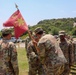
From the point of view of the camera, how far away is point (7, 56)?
24.9 feet

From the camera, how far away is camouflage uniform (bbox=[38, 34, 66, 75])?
6941mm

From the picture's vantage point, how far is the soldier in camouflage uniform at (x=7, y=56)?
7.55 metres

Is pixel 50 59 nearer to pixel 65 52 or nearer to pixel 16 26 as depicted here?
pixel 16 26

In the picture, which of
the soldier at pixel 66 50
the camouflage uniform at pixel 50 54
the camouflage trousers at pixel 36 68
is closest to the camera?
the camouflage uniform at pixel 50 54

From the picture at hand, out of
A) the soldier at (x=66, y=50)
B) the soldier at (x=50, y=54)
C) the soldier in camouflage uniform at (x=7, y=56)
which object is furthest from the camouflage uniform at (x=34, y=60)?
the soldier at (x=66, y=50)

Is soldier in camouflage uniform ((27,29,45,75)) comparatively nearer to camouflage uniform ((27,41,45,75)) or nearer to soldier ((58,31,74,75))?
camouflage uniform ((27,41,45,75))

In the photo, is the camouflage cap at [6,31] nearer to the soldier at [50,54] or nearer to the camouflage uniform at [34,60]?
the soldier at [50,54]

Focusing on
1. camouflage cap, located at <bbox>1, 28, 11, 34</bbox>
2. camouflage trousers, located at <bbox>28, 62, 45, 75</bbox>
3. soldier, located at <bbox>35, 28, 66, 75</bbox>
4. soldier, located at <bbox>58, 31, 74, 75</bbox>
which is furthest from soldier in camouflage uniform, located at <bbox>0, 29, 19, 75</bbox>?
soldier, located at <bbox>58, 31, 74, 75</bbox>

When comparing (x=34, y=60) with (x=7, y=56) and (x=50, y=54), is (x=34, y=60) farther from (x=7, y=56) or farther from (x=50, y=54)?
(x=50, y=54)

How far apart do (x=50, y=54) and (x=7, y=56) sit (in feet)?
4.06

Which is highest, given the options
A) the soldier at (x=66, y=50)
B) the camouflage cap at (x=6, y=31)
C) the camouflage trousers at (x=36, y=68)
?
the camouflage cap at (x=6, y=31)

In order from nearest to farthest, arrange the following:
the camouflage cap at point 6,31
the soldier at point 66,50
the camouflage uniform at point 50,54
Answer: the camouflage uniform at point 50,54 < the camouflage cap at point 6,31 < the soldier at point 66,50

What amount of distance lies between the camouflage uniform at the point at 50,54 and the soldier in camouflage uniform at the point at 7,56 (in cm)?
87

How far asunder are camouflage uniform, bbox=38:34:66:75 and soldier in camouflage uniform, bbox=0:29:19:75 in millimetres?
866
